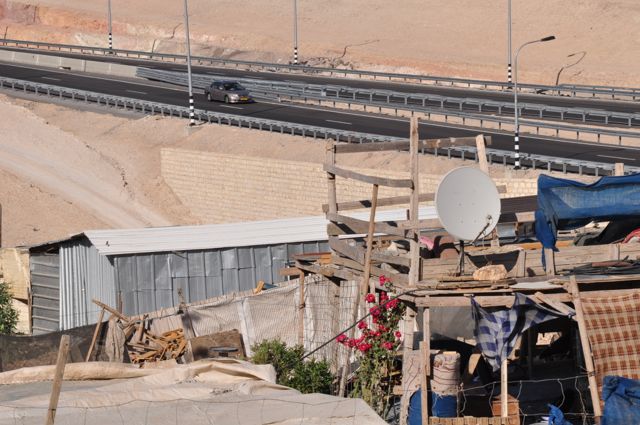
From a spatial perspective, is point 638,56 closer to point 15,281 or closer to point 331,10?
point 331,10

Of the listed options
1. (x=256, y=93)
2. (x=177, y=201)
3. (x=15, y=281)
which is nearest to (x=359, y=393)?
(x=15, y=281)

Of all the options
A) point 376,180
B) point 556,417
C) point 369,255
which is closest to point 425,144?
point 376,180

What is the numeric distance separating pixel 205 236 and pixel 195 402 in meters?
14.5

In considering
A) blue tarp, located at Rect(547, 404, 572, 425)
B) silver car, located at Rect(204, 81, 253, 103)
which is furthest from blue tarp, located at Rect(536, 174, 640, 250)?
silver car, located at Rect(204, 81, 253, 103)

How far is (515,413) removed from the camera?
48.5 feet

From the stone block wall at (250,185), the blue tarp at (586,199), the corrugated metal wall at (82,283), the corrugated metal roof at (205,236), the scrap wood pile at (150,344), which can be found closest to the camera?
the blue tarp at (586,199)

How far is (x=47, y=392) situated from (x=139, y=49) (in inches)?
2864

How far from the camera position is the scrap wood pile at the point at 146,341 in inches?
834

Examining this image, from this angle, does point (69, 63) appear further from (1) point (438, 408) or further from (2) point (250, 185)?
(1) point (438, 408)

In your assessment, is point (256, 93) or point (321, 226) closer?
point (321, 226)

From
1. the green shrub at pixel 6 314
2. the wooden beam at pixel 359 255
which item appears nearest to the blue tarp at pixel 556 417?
the wooden beam at pixel 359 255

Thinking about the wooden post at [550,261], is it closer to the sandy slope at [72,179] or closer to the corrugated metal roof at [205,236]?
the corrugated metal roof at [205,236]

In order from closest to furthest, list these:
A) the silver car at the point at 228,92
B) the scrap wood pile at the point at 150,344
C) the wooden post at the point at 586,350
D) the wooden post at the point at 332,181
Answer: the wooden post at the point at 586,350
the wooden post at the point at 332,181
the scrap wood pile at the point at 150,344
the silver car at the point at 228,92

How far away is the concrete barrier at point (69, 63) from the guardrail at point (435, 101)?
362 centimetres
